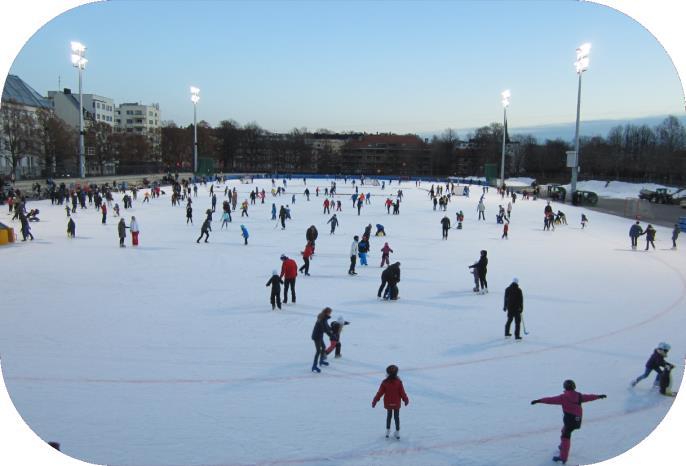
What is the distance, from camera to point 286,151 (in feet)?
360

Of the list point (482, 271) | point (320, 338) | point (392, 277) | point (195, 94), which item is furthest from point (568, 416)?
point (195, 94)

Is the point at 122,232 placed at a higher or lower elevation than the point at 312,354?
higher

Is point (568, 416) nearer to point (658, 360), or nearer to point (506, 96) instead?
point (658, 360)

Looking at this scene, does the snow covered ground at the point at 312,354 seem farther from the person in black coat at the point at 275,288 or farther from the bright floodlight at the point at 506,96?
the bright floodlight at the point at 506,96

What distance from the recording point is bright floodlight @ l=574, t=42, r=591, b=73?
31647 millimetres

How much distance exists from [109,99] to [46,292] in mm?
94187

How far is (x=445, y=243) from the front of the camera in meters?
19.8

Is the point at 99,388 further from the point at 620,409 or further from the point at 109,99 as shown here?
the point at 109,99

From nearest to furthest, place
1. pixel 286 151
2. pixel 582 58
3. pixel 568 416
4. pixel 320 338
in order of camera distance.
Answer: pixel 568 416
pixel 320 338
pixel 582 58
pixel 286 151

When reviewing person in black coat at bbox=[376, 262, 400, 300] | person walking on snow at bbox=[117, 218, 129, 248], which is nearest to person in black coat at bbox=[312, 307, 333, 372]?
person in black coat at bbox=[376, 262, 400, 300]

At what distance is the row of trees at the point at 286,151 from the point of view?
4150cm

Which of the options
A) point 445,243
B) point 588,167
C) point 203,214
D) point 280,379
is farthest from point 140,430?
point 588,167

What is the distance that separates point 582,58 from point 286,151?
269 feet

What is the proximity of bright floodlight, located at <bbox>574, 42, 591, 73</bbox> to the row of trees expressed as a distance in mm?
32419
